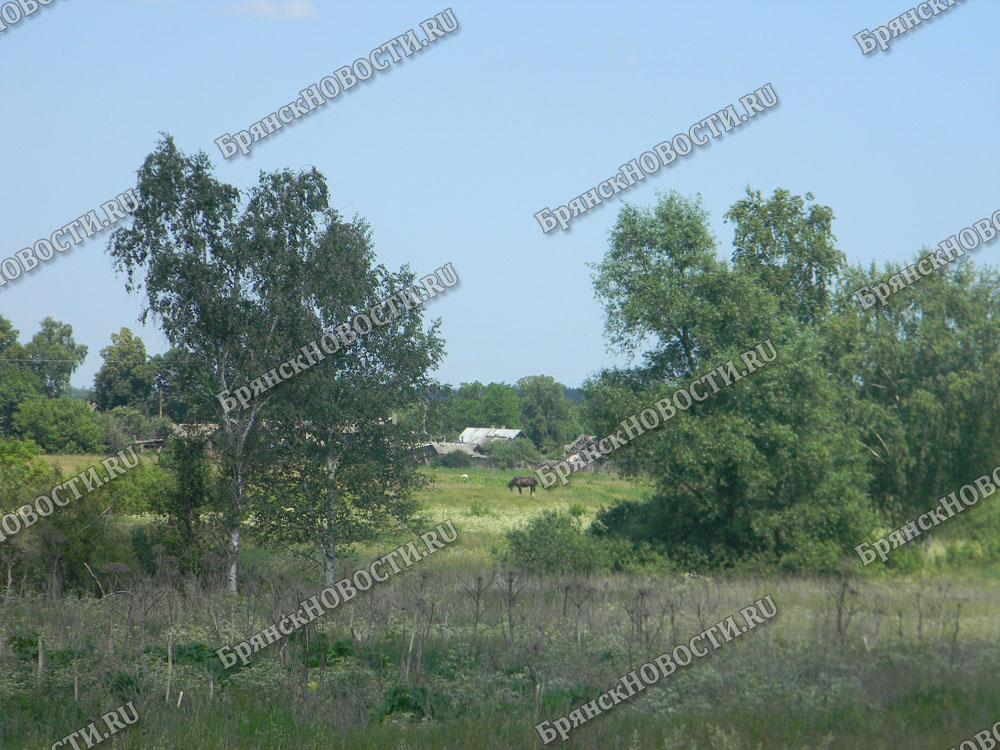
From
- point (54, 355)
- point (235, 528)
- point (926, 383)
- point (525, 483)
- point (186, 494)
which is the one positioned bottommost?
point (926, 383)

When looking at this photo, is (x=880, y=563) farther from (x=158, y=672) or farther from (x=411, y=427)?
(x=158, y=672)

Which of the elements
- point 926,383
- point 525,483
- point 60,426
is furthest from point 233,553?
point 60,426

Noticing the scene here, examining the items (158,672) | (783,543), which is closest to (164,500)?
(158,672)

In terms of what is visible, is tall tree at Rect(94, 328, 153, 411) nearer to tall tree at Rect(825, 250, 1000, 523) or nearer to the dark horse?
the dark horse

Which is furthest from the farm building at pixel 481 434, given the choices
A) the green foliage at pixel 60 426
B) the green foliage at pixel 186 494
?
the green foliage at pixel 186 494

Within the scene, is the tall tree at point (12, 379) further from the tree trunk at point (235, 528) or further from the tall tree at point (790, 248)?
the tall tree at point (790, 248)

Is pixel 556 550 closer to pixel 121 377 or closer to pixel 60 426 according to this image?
pixel 60 426

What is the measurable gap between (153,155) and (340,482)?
1021cm

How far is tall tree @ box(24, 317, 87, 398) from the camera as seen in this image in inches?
3450

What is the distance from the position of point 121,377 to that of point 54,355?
1482 cm

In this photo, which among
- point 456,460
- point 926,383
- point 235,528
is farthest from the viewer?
point 456,460

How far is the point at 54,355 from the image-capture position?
88750 millimetres

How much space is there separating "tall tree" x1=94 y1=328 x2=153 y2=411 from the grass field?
6809 cm

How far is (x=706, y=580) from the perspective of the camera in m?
21.2
